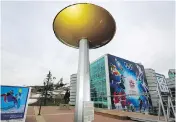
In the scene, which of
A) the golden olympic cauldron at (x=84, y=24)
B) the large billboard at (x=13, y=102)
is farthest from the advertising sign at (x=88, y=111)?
the large billboard at (x=13, y=102)

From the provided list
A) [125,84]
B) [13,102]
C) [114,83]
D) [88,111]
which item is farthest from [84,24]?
[125,84]

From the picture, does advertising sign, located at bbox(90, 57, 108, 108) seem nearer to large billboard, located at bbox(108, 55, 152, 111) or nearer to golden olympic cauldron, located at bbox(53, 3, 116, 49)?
large billboard, located at bbox(108, 55, 152, 111)

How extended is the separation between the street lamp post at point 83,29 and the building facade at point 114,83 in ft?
52.7

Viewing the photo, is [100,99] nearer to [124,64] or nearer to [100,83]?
[100,83]

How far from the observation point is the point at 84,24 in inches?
89.8

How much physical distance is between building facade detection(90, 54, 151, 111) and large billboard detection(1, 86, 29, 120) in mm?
15681

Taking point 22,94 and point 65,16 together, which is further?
point 22,94

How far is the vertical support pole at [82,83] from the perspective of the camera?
1851 mm

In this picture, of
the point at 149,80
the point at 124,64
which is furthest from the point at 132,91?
the point at 149,80

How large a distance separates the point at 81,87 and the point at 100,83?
64.9ft

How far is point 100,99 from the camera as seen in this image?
67.7 ft

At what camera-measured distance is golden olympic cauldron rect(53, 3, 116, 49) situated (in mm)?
2195

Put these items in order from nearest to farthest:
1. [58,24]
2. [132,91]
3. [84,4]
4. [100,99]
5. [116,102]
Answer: [84,4] → [58,24] → [116,102] → [100,99] → [132,91]

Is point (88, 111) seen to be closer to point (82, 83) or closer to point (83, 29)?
point (82, 83)
